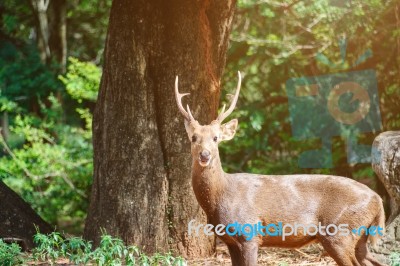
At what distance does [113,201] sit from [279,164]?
4968 millimetres

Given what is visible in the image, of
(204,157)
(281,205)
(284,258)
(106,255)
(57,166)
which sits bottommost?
(284,258)

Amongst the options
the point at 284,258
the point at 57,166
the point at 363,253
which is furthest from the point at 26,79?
the point at 363,253

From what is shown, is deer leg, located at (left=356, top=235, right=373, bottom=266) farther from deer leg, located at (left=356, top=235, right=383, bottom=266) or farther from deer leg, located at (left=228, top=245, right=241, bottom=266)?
deer leg, located at (left=228, top=245, right=241, bottom=266)

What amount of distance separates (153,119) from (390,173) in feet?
8.61

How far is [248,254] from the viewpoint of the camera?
18.4ft

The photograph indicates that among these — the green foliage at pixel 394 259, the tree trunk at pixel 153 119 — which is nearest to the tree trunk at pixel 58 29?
the tree trunk at pixel 153 119

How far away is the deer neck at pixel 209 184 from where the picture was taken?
18.6ft

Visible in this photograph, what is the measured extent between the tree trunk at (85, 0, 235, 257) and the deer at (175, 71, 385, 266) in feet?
5.67

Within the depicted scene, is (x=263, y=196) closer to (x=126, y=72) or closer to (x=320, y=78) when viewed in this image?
(x=126, y=72)

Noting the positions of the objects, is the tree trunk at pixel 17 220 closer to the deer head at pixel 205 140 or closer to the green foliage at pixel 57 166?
the green foliage at pixel 57 166

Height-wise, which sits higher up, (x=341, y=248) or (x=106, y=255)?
(x=341, y=248)

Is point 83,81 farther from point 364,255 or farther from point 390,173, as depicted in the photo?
point 364,255

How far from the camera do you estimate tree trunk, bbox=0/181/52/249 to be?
819 cm

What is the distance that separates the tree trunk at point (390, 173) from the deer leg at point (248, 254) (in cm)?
202
